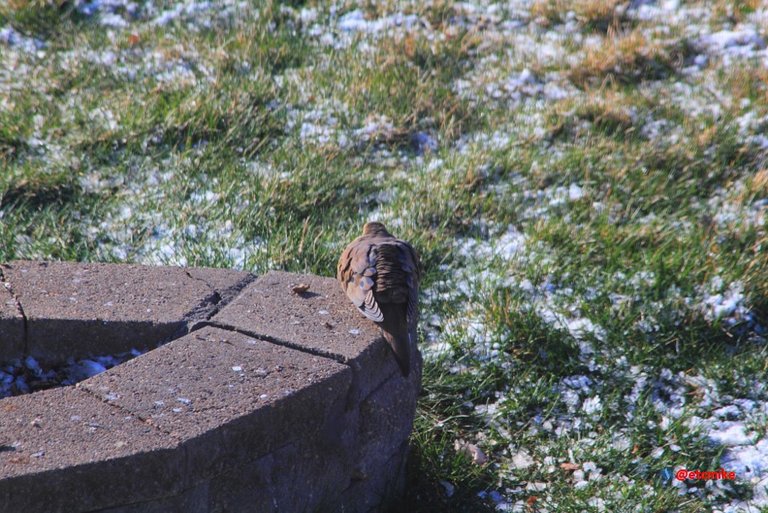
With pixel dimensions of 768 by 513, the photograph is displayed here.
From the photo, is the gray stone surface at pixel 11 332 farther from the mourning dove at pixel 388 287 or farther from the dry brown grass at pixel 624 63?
the dry brown grass at pixel 624 63

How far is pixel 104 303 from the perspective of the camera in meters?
3.04

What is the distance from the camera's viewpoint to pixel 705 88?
5902 mm

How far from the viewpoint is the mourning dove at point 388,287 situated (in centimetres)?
299

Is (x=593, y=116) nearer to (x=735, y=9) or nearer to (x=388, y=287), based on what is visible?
(x=735, y=9)

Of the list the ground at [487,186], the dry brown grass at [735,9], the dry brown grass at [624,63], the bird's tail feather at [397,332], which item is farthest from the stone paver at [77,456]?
the dry brown grass at [735,9]

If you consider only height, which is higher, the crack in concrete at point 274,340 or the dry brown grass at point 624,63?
the dry brown grass at point 624,63

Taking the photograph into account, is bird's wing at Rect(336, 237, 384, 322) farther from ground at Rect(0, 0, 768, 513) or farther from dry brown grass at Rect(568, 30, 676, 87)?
dry brown grass at Rect(568, 30, 676, 87)

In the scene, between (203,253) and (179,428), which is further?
(203,253)

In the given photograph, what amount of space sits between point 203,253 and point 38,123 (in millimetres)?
1942

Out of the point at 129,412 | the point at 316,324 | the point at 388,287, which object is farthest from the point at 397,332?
the point at 129,412

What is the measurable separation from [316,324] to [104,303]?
29.4 inches

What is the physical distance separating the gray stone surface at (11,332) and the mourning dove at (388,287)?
1.13 m

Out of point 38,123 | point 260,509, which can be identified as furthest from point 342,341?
point 38,123

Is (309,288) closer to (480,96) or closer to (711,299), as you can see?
(711,299)
